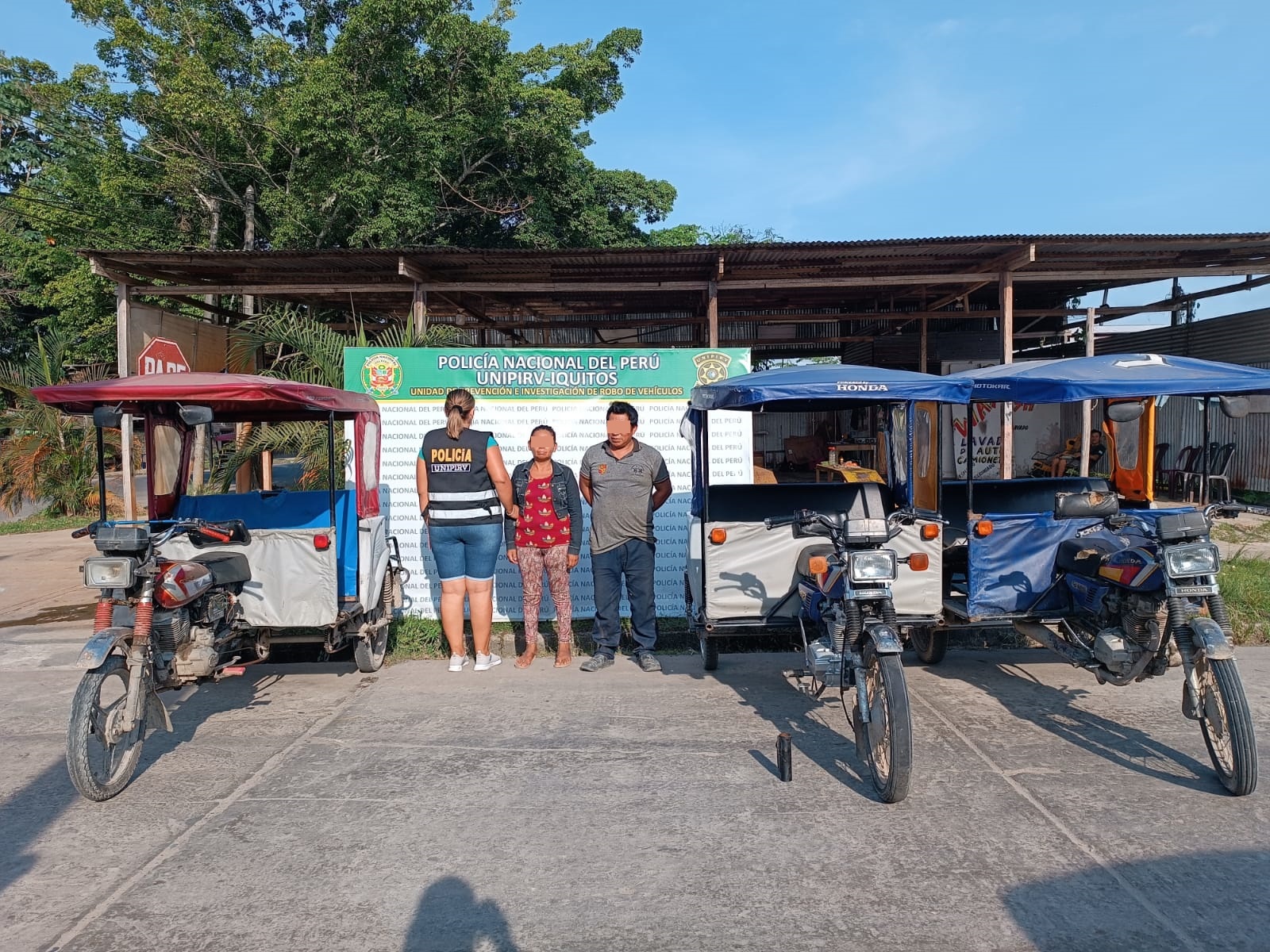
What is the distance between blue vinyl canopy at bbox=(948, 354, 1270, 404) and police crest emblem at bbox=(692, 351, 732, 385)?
8.30 feet

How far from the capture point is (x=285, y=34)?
20.9 meters

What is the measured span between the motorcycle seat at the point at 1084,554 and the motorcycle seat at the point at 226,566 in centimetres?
517

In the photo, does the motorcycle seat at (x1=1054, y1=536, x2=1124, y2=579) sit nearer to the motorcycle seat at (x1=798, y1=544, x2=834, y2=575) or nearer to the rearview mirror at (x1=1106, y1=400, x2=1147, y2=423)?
the rearview mirror at (x1=1106, y1=400, x2=1147, y2=423)

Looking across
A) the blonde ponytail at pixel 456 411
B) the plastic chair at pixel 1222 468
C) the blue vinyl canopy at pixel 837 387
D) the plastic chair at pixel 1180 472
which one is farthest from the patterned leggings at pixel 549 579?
the plastic chair at pixel 1180 472

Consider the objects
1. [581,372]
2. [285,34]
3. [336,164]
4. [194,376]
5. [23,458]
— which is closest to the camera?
[194,376]

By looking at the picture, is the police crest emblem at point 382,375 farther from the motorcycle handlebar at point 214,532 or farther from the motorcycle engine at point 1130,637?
the motorcycle engine at point 1130,637

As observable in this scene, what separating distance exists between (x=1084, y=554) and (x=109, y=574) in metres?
5.48

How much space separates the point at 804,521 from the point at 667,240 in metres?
17.8

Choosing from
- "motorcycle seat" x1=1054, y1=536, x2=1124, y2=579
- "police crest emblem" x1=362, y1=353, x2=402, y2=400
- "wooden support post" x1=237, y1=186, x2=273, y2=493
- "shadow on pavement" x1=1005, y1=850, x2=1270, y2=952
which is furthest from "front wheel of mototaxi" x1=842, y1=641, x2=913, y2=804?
A: "wooden support post" x1=237, y1=186, x2=273, y2=493

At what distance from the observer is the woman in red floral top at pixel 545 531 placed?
621cm

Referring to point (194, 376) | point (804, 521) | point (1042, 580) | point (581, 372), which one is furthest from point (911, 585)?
point (194, 376)

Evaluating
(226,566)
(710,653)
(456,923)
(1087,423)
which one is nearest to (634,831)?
(456,923)

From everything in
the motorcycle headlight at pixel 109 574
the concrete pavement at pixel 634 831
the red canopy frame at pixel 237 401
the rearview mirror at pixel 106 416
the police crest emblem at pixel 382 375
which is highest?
the police crest emblem at pixel 382 375

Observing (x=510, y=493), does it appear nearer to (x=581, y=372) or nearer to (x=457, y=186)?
(x=581, y=372)
